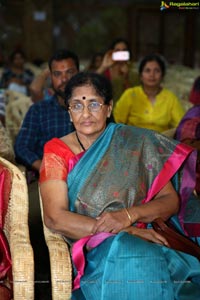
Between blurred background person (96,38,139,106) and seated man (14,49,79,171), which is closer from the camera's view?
seated man (14,49,79,171)

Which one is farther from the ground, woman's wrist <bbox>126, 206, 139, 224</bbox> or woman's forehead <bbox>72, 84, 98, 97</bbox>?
woman's forehead <bbox>72, 84, 98, 97</bbox>

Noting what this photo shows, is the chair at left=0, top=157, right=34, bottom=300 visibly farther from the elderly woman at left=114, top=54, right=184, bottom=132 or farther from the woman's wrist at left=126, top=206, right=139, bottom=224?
the elderly woman at left=114, top=54, right=184, bottom=132

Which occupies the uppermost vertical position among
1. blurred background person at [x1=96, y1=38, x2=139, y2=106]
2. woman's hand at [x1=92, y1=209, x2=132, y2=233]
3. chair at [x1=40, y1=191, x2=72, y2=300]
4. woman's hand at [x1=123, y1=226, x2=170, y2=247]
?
blurred background person at [x1=96, y1=38, x2=139, y2=106]

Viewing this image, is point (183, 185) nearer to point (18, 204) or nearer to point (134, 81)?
point (18, 204)

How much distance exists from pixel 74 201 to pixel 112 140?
1.14ft

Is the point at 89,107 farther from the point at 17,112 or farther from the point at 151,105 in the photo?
the point at 17,112

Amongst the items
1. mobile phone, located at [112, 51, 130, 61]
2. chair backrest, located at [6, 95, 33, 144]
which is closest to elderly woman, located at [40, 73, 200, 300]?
mobile phone, located at [112, 51, 130, 61]

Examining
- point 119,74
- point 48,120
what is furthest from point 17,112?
point 48,120

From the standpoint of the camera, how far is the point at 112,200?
2480mm

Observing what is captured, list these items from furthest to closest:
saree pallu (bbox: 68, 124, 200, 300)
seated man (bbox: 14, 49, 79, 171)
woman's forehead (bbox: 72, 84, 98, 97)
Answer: seated man (bbox: 14, 49, 79, 171) → woman's forehead (bbox: 72, 84, 98, 97) → saree pallu (bbox: 68, 124, 200, 300)

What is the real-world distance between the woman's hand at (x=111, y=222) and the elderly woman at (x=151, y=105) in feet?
6.94

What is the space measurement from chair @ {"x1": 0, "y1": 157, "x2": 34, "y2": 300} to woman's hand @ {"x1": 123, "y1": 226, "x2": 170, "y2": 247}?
46 cm

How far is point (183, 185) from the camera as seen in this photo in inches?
108

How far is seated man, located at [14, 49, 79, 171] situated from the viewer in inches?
139
